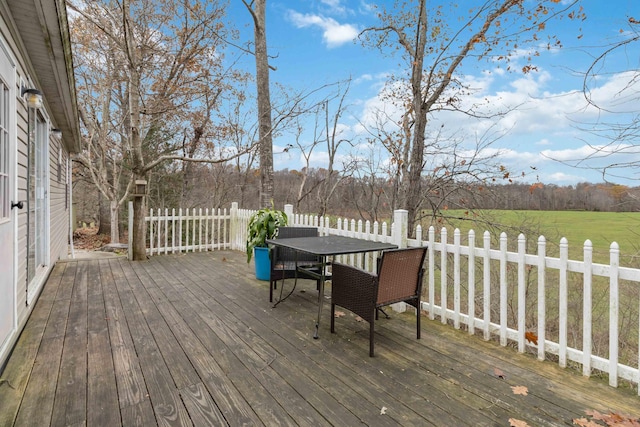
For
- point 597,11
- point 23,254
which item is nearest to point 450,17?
point 597,11

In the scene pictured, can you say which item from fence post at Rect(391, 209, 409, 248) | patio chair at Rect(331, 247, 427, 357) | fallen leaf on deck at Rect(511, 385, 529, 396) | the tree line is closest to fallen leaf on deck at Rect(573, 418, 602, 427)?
fallen leaf on deck at Rect(511, 385, 529, 396)

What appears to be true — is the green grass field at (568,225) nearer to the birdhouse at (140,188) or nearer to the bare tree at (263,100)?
the bare tree at (263,100)

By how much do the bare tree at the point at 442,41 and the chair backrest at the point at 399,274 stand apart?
285cm

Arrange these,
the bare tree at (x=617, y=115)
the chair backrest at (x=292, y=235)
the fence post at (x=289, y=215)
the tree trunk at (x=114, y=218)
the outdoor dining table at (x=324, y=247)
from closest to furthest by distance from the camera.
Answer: the bare tree at (x=617, y=115), the outdoor dining table at (x=324, y=247), the chair backrest at (x=292, y=235), the fence post at (x=289, y=215), the tree trunk at (x=114, y=218)

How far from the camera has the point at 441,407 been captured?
6.27ft

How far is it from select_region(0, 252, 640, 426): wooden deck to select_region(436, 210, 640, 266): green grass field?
2.23 m

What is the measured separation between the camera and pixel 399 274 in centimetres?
276

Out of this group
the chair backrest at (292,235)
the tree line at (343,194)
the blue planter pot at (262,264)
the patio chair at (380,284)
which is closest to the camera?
the patio chair at (380,284)

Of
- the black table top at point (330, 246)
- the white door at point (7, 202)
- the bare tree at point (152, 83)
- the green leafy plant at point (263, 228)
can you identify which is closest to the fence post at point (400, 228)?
the black table top at point (330, 246)

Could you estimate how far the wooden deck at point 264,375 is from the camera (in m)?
1.84

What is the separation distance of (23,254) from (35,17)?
2160mm

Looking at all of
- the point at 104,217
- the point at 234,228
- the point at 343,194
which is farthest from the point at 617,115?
the point at 104,217

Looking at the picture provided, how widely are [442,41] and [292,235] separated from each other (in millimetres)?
4786

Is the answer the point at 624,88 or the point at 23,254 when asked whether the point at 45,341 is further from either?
the point at 624,88
